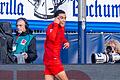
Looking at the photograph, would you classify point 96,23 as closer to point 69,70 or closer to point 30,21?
point 30,21

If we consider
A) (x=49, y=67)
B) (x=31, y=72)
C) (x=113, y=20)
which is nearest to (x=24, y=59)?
(x=31, y=72)

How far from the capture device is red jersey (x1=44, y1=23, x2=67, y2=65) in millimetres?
7605

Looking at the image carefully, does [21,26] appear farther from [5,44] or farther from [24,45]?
[5,44]

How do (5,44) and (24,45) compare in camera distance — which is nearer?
(5,44)

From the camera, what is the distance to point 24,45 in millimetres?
8859

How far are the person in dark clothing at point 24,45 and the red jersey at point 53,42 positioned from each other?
102 centimetres

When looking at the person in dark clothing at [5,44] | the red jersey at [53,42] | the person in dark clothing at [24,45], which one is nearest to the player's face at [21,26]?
the person in dark clothing at [24,45]

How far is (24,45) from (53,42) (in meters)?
1.32

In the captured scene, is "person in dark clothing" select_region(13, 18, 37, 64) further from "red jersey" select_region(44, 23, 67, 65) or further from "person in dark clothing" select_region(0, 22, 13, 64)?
"red jersey" select_region(44, 23, 67, 65)

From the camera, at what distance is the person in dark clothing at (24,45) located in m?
8.74

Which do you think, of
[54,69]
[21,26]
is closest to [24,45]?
[21,26]

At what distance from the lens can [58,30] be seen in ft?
25.2

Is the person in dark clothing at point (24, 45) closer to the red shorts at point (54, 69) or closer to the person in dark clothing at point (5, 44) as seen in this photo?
the person in dark clothing at point (5, 44)

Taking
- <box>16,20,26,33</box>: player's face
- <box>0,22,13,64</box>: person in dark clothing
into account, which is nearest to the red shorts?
<box>0,22,13,64</box>: person in dark clothing
